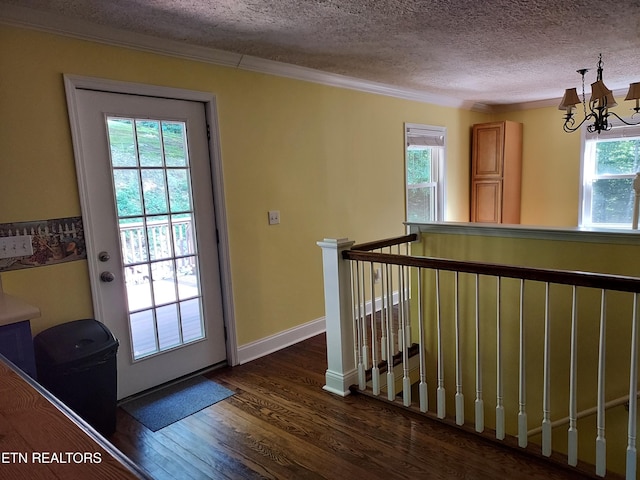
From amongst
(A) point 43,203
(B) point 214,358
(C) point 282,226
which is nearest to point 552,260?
(C) point 282,226

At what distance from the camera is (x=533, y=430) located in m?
3.04

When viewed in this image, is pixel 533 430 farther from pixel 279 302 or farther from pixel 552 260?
pixel 279 302

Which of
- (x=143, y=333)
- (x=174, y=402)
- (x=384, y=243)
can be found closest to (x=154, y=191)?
(x=143, y=333)

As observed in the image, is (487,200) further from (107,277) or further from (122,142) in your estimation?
(107,277)

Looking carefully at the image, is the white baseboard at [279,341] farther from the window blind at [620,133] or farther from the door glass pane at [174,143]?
the window blind at [620,133]

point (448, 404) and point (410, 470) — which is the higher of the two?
point (410, 470)

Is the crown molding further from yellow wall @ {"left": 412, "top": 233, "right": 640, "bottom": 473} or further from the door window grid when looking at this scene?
yellow wall @ {"left": 412, "top": 233, "right": 640, "bottom": 473}

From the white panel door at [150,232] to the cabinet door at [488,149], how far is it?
4.06 meters

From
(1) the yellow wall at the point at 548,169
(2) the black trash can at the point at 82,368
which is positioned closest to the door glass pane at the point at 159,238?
(2) the black trash can at the point at 82,368

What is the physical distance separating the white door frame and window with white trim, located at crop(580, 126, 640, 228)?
187 inches

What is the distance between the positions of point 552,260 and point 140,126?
8.94 feet

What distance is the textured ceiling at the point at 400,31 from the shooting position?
2.31 meters

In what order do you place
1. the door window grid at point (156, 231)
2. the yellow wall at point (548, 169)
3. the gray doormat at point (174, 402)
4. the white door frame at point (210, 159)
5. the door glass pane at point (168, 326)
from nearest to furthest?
the white door frame at point (210, 159), the gray doormat at point (174, 402), the door window grid at point (156, 231), the door glass pane at point (168, 326), the yellow wall at point (548, 169)

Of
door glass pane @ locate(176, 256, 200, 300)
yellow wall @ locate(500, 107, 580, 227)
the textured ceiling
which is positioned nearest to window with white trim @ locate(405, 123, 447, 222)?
the textured ceiling
